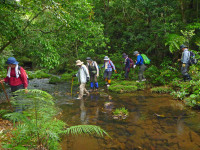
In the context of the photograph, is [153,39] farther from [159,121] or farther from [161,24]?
[159,121]

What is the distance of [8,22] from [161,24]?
9.40m

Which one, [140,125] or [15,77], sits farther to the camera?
[15,77]

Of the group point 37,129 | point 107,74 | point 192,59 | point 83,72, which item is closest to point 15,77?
point 37,129

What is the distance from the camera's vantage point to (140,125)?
15.7 feet

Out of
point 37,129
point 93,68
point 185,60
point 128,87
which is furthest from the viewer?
point 93,68

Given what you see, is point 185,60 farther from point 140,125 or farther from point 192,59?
point 140,125

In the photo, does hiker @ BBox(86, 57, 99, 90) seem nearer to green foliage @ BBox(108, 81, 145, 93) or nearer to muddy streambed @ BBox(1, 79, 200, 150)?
green foliage @ BBox(108, 81, 145, 93)

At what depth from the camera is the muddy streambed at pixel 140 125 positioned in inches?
147

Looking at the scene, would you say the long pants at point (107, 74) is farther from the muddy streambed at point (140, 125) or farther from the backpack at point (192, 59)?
the backpack at point (192, 59)

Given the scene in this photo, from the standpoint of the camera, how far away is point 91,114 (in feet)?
19.7

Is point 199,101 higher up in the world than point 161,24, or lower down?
lower down

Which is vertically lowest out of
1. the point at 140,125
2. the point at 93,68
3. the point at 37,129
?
the point at 140,125

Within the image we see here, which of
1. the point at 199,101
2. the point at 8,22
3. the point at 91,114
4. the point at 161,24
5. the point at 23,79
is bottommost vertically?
the point at 91,114

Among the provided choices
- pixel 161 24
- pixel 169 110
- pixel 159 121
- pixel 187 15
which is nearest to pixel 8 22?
pixel 159 121
